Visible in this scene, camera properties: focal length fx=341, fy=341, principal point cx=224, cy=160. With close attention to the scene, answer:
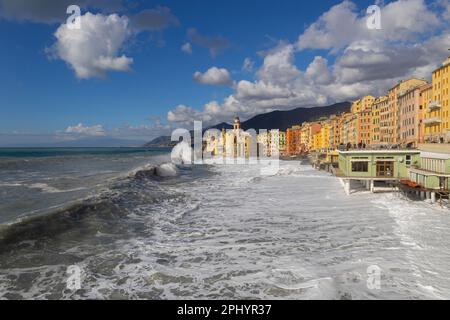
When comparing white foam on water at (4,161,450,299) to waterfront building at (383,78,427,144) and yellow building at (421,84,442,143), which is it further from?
waterfront building at (383,78,427,144)

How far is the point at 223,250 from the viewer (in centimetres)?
1511

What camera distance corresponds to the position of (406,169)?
34.5m

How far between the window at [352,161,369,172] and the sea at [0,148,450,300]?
28.8 feet

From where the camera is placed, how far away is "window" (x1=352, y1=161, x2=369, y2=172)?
35844mm

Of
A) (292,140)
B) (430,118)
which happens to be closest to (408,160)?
(430,118)

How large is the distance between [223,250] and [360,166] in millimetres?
25501

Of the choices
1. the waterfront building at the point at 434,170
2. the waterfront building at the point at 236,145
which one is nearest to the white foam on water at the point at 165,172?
the waterfront building at the point at 434,170

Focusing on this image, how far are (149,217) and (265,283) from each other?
43.3 ft

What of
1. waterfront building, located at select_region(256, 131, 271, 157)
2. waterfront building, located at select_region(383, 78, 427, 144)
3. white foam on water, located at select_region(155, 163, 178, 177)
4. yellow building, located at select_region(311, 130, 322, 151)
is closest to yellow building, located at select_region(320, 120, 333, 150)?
yellow building, located at select_region(311, 130, 322, 151)

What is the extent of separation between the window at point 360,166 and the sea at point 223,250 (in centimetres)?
878

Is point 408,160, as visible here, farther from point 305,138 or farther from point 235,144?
point 305,138
